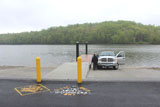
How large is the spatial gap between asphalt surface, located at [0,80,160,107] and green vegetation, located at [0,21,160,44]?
372 ft

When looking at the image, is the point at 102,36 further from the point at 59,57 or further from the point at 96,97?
the point at 96,97

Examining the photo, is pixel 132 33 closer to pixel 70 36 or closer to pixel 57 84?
pixel 70 36

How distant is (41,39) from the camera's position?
141 metres

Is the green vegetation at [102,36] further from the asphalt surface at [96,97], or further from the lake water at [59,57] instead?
the asphalt surface at [96,97]

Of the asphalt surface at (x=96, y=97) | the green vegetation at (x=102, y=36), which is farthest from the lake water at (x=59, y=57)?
the green vegetation at (x=102, y=36)

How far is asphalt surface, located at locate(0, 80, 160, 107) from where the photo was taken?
4.62 meters

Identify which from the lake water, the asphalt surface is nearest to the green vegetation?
the lake water

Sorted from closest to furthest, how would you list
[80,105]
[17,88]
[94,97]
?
1. [80,105]
2. [94,97]
3. [17,88]

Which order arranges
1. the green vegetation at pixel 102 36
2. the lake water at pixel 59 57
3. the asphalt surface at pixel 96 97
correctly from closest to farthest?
the asphalt surface at pixel 96 97 < the lake water at pixel 59 57 < the green vegetation at pixel 102 36

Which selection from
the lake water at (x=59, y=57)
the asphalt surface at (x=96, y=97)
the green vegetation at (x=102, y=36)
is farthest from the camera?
the green vegetation at (x=102, y=36)

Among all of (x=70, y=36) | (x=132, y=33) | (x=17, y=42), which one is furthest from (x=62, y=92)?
(x=17, y=42)

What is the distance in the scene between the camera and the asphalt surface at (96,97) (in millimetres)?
4625

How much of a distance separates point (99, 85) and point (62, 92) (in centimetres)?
160

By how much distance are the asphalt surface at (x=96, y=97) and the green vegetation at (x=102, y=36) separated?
4466 inches
